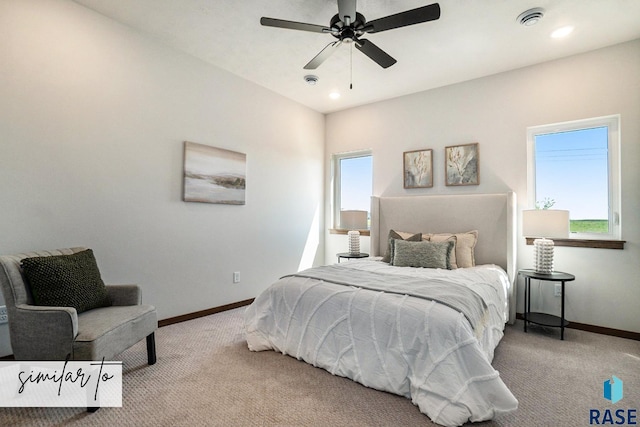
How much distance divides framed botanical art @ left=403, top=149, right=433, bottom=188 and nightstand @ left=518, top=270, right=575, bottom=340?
1601mm

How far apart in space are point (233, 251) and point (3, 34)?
266 cm

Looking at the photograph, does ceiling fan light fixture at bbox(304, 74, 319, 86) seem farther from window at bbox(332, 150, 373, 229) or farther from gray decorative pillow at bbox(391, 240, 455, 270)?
gray decorative pillow at bbox(391, 240, 455, 270)

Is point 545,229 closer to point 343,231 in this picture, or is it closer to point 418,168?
point 418,168

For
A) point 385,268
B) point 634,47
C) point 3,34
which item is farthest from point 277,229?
point 634,47

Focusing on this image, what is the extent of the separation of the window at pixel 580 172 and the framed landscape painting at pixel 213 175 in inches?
133

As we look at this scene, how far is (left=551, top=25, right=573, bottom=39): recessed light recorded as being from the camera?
9.13 ft

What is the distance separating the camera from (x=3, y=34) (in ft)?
7.38

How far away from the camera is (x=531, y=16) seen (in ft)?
8.45

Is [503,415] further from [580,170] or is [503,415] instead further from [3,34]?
[3,34]

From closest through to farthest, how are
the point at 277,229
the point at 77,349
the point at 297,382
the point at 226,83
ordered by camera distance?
the point at 77,349 → the point at 297,382 → the point at 226,83 → the point at 277,229

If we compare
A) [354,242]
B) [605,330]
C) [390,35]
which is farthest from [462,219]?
[390,35]

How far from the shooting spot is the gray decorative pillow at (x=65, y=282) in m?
1.90

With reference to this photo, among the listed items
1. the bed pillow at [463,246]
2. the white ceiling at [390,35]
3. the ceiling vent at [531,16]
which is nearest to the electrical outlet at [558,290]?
the bed pillow at [463,246]

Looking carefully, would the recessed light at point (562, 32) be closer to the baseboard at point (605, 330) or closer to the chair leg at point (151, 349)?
the baseboard at point (605, 330)
